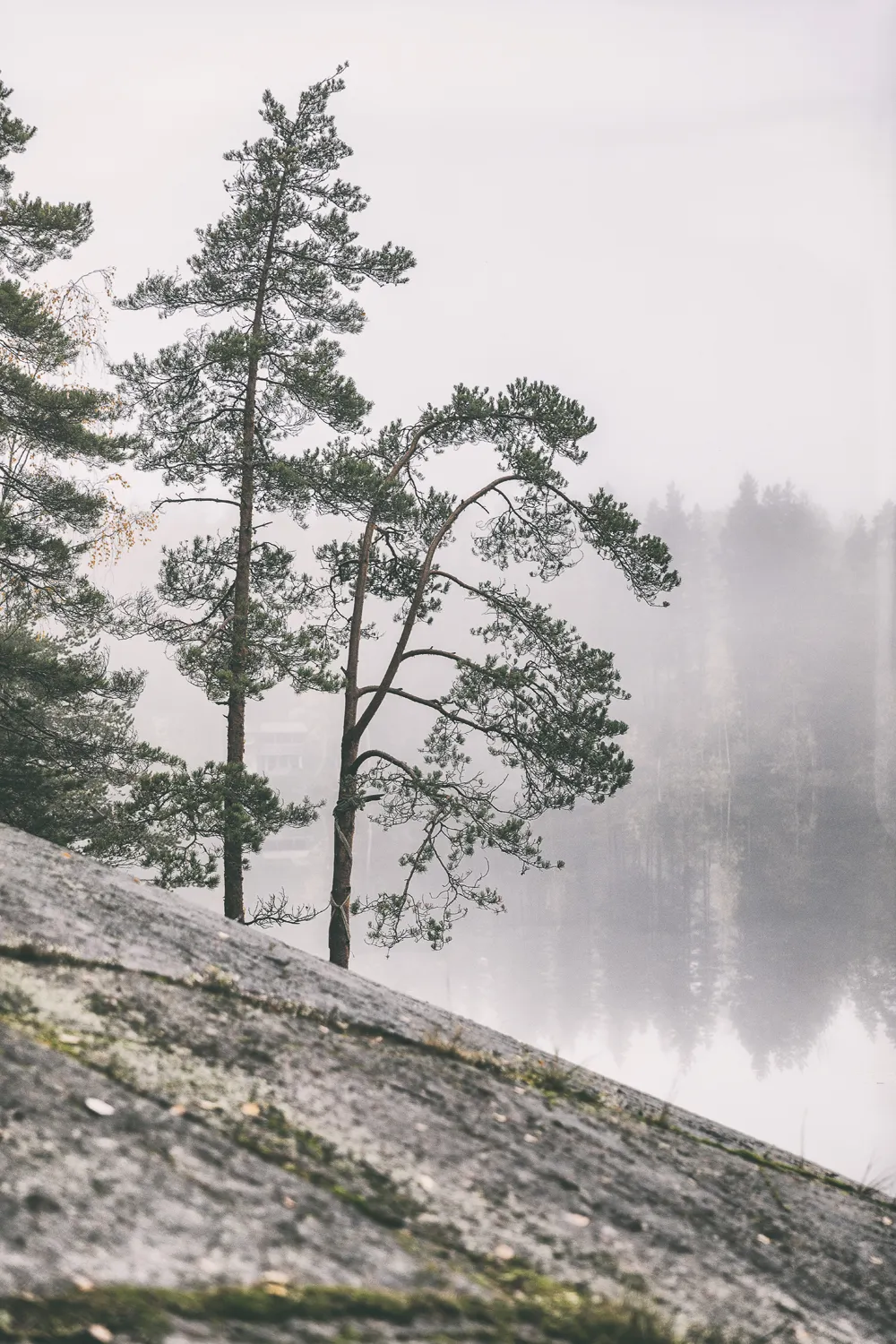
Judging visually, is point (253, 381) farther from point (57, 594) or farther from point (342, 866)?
point (342, 866)

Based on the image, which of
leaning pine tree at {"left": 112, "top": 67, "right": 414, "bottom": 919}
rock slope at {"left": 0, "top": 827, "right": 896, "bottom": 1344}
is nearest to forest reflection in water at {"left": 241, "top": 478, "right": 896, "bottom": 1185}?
leaning pine tree at {"left": 112, "top": 67, "right": 414, "bottom": 919}

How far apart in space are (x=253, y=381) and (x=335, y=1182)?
10811mm

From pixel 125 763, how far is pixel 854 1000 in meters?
55.7

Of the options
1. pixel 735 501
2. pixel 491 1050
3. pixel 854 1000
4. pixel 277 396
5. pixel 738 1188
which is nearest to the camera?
pixel 738 1188

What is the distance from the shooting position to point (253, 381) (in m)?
11.7

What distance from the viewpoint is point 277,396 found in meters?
11.8

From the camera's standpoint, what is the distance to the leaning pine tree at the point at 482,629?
10.9m

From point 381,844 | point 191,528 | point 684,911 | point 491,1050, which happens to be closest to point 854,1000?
point 684,911

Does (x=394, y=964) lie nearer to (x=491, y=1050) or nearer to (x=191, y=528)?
(x=191, y=528)

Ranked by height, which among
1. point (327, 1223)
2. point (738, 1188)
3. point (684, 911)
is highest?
point (327, 1223)

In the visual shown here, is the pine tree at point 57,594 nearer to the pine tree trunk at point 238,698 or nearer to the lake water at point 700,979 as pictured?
the pine tree trunk at point 238,698

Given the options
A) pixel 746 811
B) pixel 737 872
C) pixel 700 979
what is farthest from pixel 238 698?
pixel 746 811

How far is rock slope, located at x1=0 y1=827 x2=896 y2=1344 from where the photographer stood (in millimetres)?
2043

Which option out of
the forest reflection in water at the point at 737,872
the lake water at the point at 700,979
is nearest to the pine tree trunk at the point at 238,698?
the forest reflection in water at the point at 737,872
